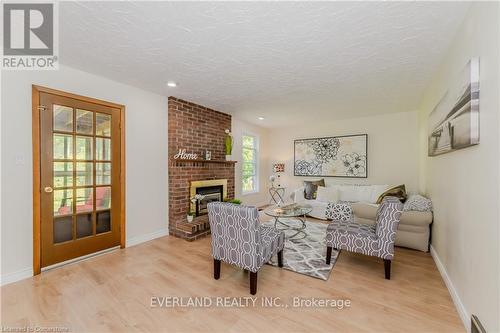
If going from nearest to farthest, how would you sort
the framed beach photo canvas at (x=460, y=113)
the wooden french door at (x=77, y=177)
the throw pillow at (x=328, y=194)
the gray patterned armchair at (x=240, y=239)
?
the framed beach photo canvas at (x=460, y=113), the gray patterned armchair at (x=240, y=239), the wooden french door at (x=77, y=177), the throw pillow at (x=328, y=194)

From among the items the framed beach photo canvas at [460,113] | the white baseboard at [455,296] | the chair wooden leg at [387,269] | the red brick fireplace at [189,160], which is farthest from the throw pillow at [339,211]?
the red brick fireplace at [189,160]

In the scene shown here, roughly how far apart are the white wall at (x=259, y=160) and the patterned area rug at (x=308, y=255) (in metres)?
2.11

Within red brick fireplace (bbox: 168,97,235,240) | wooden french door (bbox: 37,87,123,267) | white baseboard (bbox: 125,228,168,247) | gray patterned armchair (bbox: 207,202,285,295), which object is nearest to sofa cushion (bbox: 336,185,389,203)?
red brick fireplace (bbox: 168,97,235,240)

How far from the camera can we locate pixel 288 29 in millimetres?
1831

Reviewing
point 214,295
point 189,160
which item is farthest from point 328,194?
point 214,295

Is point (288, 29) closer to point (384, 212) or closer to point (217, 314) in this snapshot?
point (384, 212)

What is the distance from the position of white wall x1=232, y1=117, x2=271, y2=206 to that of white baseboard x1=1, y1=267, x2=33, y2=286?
12.3 feet

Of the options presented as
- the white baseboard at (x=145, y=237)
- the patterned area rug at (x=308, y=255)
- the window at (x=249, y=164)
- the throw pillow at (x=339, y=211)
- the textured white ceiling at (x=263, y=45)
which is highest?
the textured white ceiling at (x=263, y=45)

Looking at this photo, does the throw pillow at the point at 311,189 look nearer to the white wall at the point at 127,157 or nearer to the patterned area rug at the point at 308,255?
the patterned area rug at the point at 308,255

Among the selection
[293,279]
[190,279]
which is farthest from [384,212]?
[190,279]

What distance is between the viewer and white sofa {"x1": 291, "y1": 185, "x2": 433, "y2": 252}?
2.94 meters

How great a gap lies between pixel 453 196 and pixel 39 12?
13.1ft

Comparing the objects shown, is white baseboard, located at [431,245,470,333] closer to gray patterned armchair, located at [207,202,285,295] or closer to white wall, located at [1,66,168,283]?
gray patterned armchair, located at [207,202,285,295]

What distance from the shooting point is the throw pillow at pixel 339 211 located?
424cm
